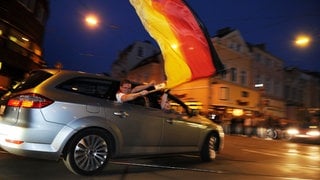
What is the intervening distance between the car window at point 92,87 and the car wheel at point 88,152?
2.21 ft

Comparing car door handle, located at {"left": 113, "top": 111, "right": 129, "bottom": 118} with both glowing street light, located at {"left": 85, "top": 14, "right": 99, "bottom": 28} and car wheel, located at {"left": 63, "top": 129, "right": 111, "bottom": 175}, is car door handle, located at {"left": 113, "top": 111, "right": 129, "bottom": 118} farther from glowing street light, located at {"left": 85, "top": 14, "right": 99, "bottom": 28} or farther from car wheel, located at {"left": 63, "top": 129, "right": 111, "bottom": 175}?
glowing street light, located at {"left": 85, "top": 14, "right": 99, "bottom": 28}

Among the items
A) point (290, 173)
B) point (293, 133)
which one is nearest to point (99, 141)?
Answer: point (290, 173)

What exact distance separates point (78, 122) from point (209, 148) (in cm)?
374

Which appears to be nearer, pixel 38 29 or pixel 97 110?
pixel 97 110

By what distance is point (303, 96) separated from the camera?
52.6m

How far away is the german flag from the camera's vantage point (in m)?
6.27

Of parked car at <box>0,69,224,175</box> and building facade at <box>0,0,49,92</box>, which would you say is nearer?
parked car at <box>0,69,224,175</box>

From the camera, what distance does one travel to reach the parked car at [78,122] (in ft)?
19.9

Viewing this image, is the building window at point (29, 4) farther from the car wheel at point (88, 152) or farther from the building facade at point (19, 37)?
the car wheel at point (88, 152)

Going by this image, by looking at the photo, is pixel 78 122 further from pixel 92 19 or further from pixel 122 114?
pixel 92 19

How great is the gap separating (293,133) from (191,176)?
58.7 ft

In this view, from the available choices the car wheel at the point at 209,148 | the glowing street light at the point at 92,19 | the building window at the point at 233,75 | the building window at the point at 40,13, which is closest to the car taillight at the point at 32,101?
the car wheel at the point at 209,148

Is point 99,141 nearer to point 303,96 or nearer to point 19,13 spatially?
point 19,13

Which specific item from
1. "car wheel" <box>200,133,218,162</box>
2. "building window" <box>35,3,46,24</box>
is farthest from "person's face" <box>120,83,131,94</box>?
"building window" <box>35,3,46,24</box>
